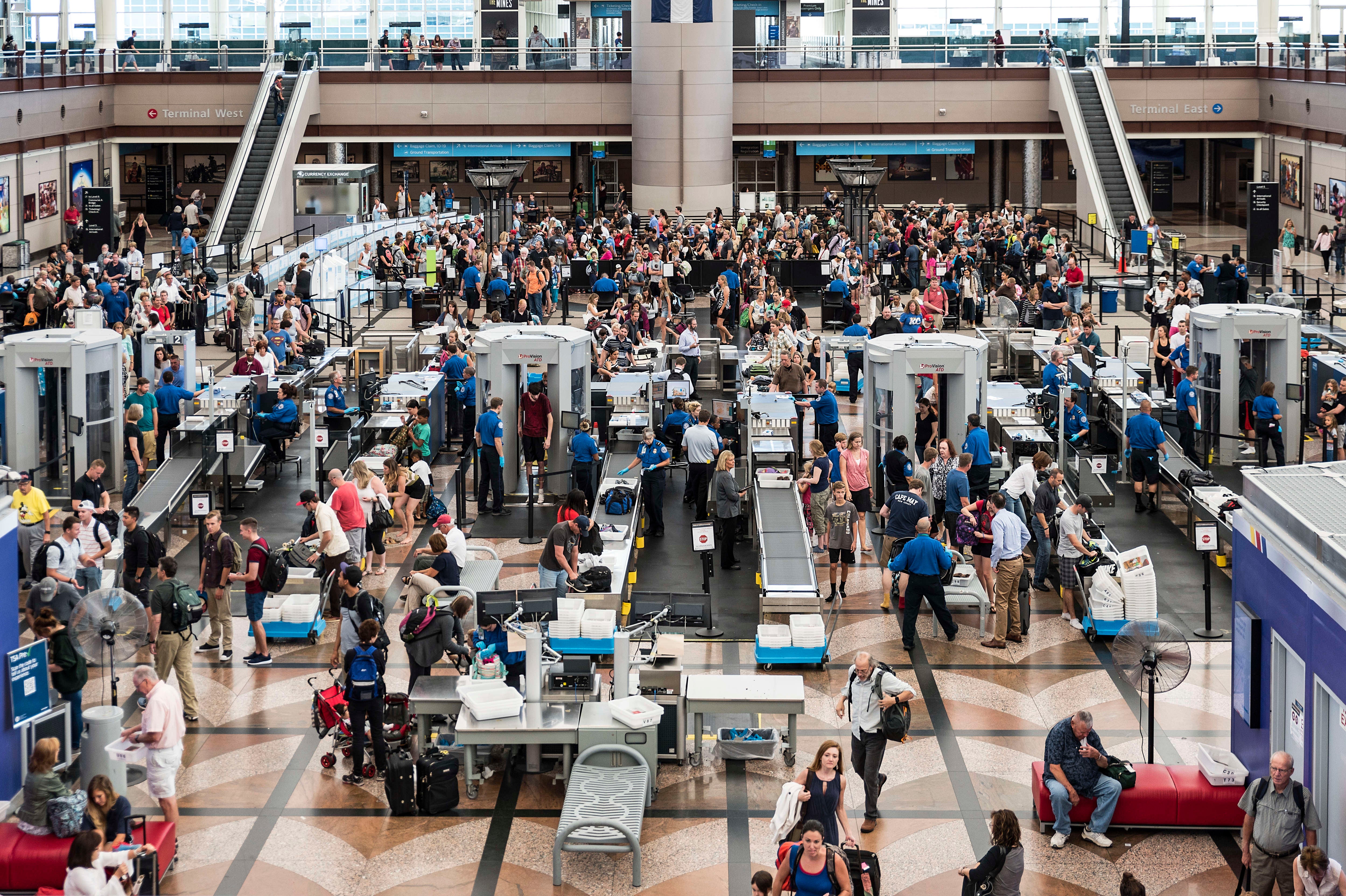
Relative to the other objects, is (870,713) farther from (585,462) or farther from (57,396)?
(57,396)

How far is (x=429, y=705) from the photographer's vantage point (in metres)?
12.1

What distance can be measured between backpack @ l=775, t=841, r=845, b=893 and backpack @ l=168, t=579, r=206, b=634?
219 inches

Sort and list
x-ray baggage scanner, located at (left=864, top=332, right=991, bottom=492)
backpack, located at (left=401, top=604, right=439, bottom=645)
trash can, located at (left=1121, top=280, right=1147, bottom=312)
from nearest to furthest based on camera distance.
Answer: backpack, located at (left=401, top=604, right=439, bottom=645) → x-ray baggage scanner, located at (left=864, top=332, right=991, bottom=492) → trash can, located at (left=1121, top=280, right=1147, bottom=312)

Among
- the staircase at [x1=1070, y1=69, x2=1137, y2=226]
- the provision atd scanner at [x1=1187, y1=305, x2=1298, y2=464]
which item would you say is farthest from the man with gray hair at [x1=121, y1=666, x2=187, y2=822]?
the staircase at [x1=1070, y1=69, x2=1137, y2=226]

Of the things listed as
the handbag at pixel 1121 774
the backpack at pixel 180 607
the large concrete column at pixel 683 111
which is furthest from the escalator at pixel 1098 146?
the backpack at pixel 180 607

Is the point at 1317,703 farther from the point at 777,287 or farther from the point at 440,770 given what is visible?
the point at 777,287

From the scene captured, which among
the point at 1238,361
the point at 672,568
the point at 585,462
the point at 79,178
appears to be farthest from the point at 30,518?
the point at 79,178

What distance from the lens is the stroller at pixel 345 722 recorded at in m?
→ 12.1

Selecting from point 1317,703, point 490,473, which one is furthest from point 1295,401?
point 1317,703

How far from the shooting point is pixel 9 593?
11180 millimetres

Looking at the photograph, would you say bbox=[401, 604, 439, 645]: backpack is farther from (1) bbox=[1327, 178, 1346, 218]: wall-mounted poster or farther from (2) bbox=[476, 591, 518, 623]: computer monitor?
(1) bbox=[1327, 178, 1346, 218]: wall-mounted poster

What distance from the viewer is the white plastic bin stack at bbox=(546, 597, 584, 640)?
14.1 meters

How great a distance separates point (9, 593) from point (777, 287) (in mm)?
19798

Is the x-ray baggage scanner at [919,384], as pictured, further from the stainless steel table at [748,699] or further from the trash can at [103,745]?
the trash can at [103,745]
